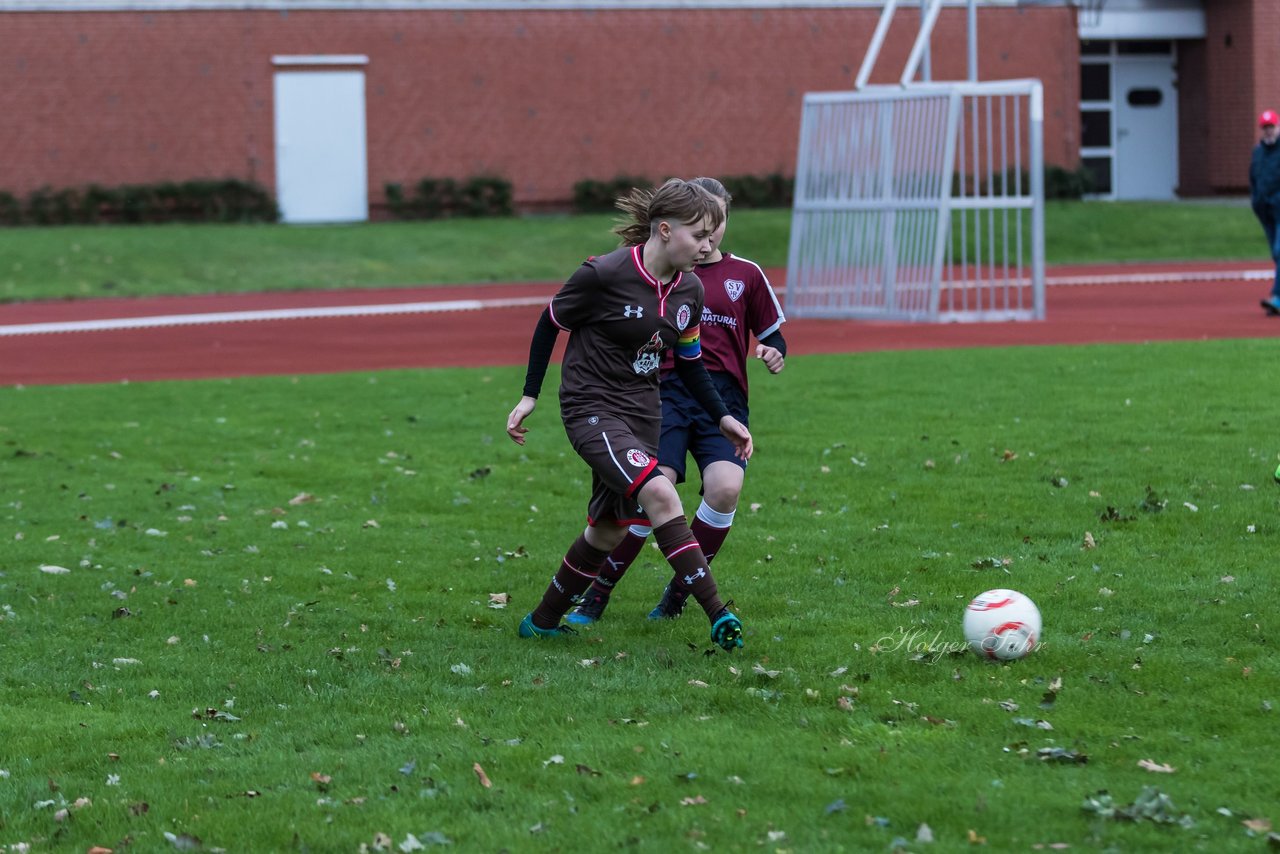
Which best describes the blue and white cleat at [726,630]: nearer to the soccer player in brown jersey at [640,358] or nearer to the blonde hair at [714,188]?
the soccer player in brown jersey at [640,358]

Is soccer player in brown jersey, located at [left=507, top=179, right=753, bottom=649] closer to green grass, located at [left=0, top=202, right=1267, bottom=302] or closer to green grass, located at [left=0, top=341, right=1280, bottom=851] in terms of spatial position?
green grass, located at [left=0, top=341, right=1280, bottom=851]

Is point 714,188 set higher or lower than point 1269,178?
lower

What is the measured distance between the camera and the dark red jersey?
6.92m

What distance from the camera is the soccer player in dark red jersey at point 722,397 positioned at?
6824 millimetres

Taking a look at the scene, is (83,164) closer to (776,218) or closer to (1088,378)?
(776,218)

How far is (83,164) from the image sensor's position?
33.3 metres

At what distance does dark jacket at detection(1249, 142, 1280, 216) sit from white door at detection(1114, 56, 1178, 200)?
21.2 m

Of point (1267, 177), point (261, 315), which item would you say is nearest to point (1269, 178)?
point (1267, 177)

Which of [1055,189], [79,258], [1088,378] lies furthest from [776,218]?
[1088,378]

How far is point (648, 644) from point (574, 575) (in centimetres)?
41

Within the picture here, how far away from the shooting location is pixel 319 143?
34438 mm

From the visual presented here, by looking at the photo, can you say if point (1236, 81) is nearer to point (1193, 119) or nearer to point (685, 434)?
point (1193, 119)

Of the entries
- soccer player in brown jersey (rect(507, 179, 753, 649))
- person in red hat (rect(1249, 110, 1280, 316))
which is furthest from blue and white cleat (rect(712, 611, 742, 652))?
person in red hat (rect(1249, 110, 1280, 316))

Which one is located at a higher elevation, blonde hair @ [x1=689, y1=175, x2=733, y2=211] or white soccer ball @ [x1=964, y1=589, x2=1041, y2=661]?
blonde hair @ [x1=689, y1=175, x2=733, y2=211]
